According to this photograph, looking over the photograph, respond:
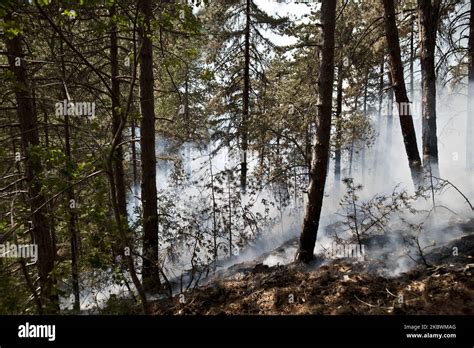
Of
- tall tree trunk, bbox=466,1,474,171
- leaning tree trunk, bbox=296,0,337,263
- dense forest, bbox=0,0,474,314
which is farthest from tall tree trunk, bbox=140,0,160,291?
tall tree trunk, bbox=466,1,474,171

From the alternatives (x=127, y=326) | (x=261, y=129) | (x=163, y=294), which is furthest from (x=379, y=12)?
(x=127, y=326)

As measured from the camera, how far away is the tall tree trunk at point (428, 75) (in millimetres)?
8031

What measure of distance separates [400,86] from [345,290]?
5585 mm

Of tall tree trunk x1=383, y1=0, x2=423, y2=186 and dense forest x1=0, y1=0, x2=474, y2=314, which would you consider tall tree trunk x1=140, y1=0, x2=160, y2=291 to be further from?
tall tree trunk x1=383, y1=0, x2=423, y2=186

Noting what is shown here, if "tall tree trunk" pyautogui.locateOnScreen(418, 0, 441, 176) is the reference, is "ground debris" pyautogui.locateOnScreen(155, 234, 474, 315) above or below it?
below

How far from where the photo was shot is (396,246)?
6273mm

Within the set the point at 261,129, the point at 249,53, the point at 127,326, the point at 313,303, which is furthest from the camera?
the point at 249,53

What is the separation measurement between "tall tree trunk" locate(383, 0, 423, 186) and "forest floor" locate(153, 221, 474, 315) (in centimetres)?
238

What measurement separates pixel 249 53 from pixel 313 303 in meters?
13.1

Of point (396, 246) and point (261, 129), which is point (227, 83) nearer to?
point (261, 129)

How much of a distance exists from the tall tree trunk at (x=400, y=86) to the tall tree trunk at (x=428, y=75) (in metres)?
0.33

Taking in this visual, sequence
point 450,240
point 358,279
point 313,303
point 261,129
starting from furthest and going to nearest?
1. point 261,129
2. point 450,240
3. point 358,279
4. point 313,303

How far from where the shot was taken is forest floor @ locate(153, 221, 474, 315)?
412 centimetres

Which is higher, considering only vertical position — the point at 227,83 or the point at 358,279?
the point at 227,83
